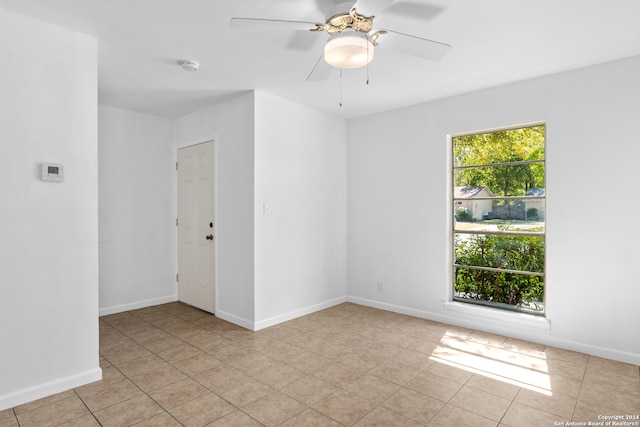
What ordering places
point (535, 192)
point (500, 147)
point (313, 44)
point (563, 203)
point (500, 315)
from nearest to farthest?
point (313, 44), point (563, 203), point (535, 192), point (500, 315), point (500, 147)

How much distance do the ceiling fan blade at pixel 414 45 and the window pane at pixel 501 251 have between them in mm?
2310

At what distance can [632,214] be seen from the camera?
9.76 ft

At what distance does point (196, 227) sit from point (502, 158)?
3.74m

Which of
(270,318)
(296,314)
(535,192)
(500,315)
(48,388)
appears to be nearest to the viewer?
(48,388)

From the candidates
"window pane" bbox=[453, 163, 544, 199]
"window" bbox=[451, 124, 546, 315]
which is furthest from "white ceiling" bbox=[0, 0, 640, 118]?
"window pane" bbox=[453, 163, 544, 199]

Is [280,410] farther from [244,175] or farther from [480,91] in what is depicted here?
[480,91]

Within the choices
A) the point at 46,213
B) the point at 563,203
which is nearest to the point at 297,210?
the point at 46,213

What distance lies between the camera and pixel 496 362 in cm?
302

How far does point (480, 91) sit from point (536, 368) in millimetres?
2715

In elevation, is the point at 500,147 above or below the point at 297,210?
above

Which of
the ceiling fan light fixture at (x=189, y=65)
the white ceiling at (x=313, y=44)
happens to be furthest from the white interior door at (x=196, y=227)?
the ceiling fan light fixture at (x=189, y=65)

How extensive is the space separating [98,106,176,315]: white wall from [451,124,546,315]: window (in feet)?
12.3

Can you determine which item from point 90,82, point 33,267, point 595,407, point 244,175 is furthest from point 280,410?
point 90,82

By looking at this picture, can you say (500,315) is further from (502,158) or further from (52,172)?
(52,172)
